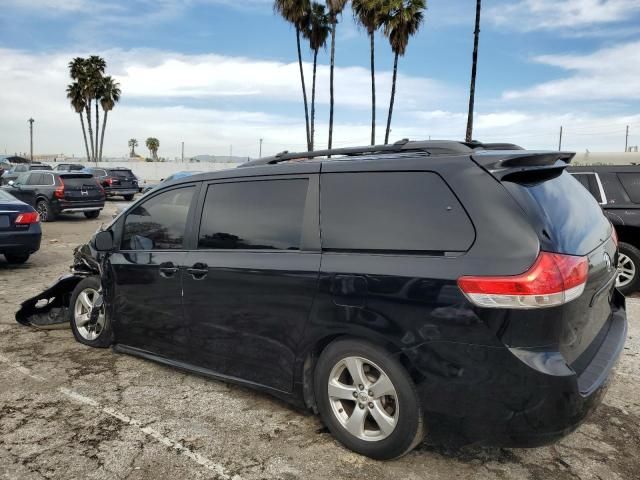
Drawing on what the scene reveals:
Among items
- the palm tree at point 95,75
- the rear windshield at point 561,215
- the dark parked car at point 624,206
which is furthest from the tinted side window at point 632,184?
the palm tree at point 95,75

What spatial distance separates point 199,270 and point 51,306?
8.58ft

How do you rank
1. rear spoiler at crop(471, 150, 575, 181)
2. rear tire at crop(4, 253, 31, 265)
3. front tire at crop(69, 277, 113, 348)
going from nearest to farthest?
rear spoiler at crop(471, 150, 575, 181)
front tire at crop(69, 277, 113, 348)
rear tire at crop(4, 253, 31, 265)

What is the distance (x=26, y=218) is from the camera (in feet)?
28.1

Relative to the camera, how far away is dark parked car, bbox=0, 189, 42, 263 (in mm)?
8328

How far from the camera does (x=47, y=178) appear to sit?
1633cm

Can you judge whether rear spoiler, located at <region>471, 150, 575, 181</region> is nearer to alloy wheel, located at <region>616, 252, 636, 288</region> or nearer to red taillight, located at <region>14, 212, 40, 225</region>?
alloy wheel, located at <region>616, 252, 636, 288</region>

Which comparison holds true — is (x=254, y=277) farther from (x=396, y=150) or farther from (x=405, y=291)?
(x=396, y=150)

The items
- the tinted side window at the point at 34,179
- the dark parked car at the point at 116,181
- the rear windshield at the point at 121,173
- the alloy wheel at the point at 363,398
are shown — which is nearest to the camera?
the alloy wheel at the point at 363,398

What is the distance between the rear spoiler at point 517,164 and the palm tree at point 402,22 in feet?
96.5

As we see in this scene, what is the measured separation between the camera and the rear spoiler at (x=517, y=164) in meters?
2.57

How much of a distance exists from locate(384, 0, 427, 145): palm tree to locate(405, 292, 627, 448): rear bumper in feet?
98.9

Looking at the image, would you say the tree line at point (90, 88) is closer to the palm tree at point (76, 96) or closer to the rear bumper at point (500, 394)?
the palm tree at point (76, 96)

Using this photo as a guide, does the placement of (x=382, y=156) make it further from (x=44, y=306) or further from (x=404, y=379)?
(x=44, y=306)

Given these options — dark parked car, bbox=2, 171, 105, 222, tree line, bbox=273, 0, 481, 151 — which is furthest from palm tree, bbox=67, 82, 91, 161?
dark parked car, bbox=2, 171, 105, 222
